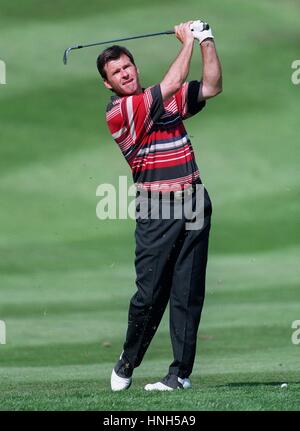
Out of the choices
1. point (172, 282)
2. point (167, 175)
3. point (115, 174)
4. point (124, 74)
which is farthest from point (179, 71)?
point (115, 174)

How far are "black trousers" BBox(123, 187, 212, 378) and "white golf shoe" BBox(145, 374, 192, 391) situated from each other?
0.03m

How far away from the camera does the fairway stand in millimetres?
8812

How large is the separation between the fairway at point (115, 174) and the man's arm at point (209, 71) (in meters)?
2.60

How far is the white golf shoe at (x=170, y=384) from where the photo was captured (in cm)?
552

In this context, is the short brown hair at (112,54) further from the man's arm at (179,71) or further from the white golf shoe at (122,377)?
the white golf shoe at (122,377)

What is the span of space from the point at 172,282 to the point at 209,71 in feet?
3.03

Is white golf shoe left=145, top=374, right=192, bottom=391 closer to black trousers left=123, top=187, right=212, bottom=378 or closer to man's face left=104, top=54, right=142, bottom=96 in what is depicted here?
black trousers left=123, top=187, right=212, bottom=378

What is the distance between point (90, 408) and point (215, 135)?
745 cm

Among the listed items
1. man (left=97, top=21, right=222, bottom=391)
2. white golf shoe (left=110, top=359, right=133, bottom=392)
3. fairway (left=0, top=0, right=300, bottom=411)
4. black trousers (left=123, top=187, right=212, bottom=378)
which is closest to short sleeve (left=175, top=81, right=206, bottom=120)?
man (left=97, top=21, right=222, bottom=391)

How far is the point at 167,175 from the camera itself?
215 inches

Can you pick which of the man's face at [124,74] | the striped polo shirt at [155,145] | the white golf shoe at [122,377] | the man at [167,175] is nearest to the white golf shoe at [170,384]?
the man at [167,175]

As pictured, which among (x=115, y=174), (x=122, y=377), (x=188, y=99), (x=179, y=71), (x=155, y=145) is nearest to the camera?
(x=179, y=71)

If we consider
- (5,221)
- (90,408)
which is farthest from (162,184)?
(5,221)

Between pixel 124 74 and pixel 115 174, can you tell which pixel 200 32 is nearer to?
pixel 124 74
